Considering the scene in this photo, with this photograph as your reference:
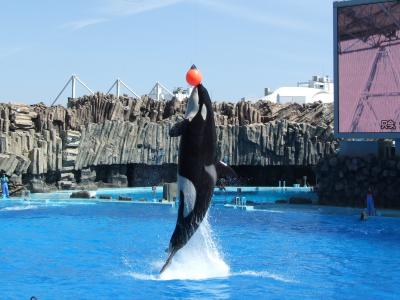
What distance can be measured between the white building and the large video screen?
116 ft

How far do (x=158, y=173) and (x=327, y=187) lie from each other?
42.1 ft

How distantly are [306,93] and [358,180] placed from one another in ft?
134

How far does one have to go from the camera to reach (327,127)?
92.3 feet

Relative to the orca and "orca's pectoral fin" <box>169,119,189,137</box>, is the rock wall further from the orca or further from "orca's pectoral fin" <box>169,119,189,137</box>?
"orca's pectoral fin" <box>169,119,189,137</box>

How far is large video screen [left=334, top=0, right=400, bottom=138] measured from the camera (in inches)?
A: 664

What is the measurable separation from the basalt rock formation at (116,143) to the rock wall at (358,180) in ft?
29.6

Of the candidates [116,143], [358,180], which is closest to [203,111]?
[358,180]

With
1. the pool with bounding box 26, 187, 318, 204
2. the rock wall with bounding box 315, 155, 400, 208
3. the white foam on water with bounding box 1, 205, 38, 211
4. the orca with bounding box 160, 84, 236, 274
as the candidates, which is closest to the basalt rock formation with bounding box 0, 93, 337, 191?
the pool with bounding box 26, 187, 318, 204

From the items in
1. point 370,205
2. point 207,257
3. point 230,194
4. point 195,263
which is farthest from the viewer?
point 230,194

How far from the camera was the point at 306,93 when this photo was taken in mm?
57594

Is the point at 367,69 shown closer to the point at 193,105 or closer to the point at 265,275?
the point at 265,275

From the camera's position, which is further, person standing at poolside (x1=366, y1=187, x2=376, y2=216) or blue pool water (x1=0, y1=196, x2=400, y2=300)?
person standing at poolside (x1=366, y1=187, x2=376, y2=216)

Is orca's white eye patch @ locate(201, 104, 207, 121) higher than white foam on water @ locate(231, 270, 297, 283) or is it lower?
higher

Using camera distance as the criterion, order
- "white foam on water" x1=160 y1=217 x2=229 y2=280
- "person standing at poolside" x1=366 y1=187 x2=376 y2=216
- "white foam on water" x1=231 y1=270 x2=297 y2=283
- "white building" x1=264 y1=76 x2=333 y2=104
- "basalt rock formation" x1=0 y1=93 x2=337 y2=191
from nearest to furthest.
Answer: "white foam on water" x1=160 y1=217 x2=229 y2=280
"white foam on water" x1=231 y1=270 x2=297 y2=283
"person standing at poolside" x1=366 y1=187 x2=376 y2=216
"basalt rock formation" x1=0 y1=93 x2=337 y2=191
"white building" x1=264 y1=76 x2=333 y2=104
